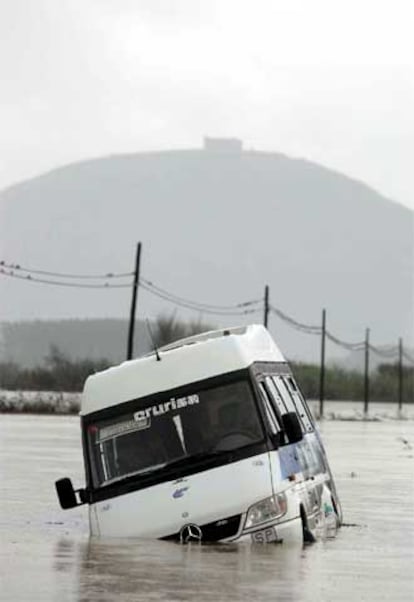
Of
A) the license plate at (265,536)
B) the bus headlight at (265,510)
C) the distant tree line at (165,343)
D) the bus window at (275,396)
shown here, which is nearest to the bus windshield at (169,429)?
the bus window at (275,396)

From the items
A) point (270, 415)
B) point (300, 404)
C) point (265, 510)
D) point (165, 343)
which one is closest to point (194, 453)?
point (270, 415)

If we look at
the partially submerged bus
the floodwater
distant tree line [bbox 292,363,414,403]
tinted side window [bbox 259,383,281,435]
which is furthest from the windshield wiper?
distant tree line [bbox 292,363,414,403]

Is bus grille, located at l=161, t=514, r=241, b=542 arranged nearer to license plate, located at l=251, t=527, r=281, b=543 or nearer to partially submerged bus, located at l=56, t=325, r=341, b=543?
partially submerged bus, located at l=56, t=325, r=341, b=543

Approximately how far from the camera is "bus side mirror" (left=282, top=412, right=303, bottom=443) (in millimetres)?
16156

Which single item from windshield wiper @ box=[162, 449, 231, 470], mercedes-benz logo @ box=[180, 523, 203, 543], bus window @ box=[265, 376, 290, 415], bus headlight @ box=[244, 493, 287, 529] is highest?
bus window @ box=[265, 376, 290, 415]

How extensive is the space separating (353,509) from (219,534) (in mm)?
7695

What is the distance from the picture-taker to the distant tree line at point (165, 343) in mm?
113688

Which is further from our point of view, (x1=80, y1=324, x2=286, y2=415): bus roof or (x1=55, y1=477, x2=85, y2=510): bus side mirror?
(x1=80, y1=324, x2=286, y2=415): bus roof

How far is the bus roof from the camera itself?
54.3 ft

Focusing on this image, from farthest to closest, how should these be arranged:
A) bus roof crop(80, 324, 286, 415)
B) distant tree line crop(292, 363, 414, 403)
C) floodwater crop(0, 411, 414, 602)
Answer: distant tree line crop(292, 363, 414, 403) < bus roof crop(80, 324, 286, 415) < floodwater crop(0, 411, 414, 602)

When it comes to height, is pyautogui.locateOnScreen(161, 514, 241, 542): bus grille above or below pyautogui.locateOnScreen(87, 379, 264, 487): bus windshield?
below

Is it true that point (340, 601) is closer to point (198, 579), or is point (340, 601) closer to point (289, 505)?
point (198, 579)

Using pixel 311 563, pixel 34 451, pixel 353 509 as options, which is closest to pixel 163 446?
pixel 311 563

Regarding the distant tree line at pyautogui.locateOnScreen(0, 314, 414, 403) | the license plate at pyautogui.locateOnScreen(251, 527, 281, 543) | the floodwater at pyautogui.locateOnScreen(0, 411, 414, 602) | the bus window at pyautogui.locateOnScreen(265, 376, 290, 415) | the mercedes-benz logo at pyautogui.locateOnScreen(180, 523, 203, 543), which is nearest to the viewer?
the floodwater at pyautogui.locateOnScreen(0, 411, 414, 602)
